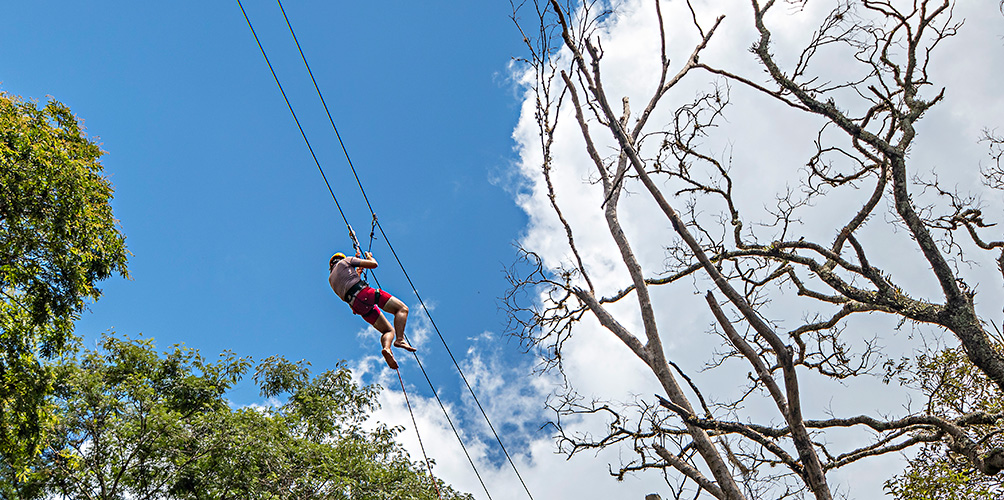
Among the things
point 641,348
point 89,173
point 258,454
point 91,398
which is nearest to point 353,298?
point 641,348

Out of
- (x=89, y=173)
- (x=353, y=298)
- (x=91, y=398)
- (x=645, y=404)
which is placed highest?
(x=89, y=173)

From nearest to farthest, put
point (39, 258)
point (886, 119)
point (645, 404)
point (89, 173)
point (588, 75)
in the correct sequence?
Answer: point (645, 404), point (588, 75), point (886, 119), point (39, 258), point (89, 173)

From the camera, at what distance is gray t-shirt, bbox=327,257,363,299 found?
24.9 ft

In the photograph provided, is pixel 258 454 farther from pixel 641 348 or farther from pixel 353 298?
pixel 641 348

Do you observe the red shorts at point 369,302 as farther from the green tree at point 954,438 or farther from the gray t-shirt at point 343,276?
the green tree at point 954,438

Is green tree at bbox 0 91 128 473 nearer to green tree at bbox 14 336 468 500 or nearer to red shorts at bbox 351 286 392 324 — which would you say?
green tree at bbox 14 336 468 500

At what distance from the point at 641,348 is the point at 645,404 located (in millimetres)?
648

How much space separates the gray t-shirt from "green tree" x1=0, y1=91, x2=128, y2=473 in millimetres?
4552

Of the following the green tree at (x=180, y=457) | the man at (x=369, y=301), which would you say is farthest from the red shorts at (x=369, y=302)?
the green tree at (x=180, y=457)

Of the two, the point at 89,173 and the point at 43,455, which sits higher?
the point at 89,173

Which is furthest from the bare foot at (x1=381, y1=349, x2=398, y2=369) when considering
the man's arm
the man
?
the man's arm

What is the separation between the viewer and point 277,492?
10.6 meters

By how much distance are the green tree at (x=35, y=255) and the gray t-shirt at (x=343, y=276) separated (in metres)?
4.55

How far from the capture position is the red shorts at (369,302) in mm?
7496
